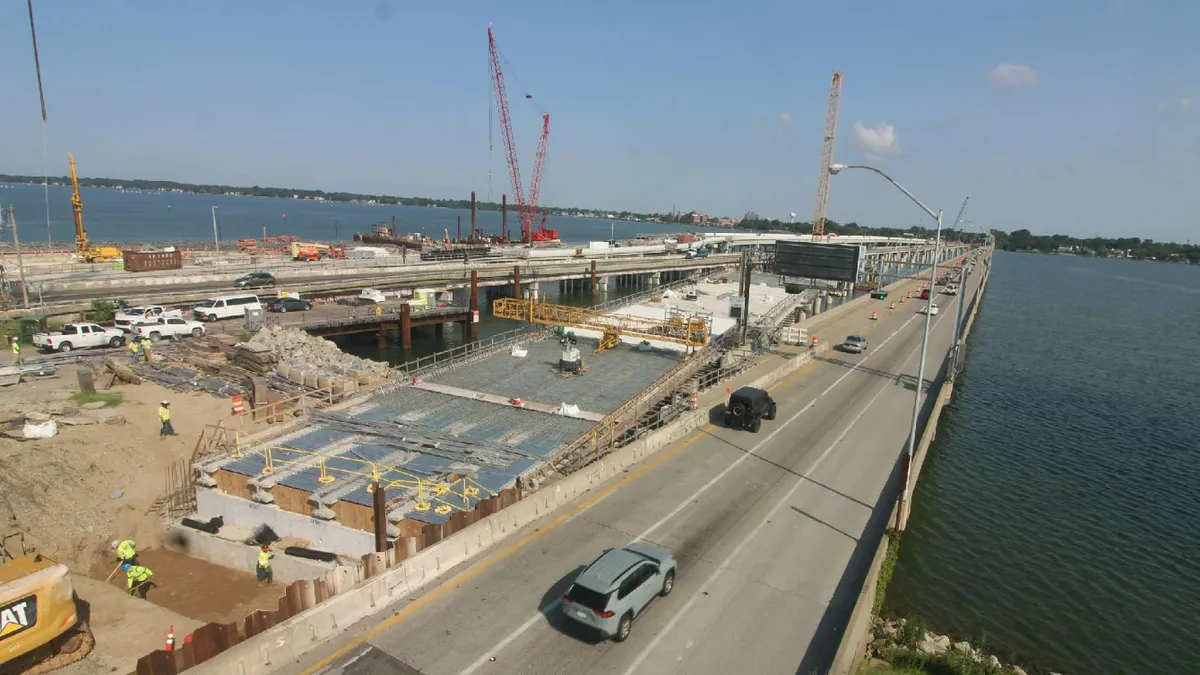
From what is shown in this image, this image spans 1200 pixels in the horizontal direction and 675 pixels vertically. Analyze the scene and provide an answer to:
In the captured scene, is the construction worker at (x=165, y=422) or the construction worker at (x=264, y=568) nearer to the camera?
the construction worker at (x=264, y=568)

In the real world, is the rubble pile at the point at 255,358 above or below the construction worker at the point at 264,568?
above

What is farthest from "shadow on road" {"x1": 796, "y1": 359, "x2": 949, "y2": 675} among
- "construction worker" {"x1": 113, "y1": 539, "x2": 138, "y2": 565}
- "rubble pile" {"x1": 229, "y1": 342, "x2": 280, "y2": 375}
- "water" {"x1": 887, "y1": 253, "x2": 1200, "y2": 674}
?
"rubble pile" {"x1": 229, "y1": 342, "x2": 280, "y2": 375}

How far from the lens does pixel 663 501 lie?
20.2m

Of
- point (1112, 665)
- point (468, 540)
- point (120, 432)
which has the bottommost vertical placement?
point (1112, 665)

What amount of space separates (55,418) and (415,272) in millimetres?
56790

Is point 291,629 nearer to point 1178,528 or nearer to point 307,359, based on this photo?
point 307,359

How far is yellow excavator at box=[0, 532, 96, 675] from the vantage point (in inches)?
562

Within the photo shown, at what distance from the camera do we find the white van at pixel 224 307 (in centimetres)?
5044

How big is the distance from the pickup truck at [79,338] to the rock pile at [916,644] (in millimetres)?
46638

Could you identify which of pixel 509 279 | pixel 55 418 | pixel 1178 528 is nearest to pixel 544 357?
pixel 55 418

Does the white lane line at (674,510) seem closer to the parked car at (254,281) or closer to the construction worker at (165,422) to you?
the construction worker at (165,422)

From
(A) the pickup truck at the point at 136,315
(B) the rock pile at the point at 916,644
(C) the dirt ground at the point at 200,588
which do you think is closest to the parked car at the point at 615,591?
(B) the rock pile at the point at 916,644

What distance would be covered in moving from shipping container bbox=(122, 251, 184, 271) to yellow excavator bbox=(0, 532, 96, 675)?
67984 millimetres

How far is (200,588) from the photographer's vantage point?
67.9 feet
